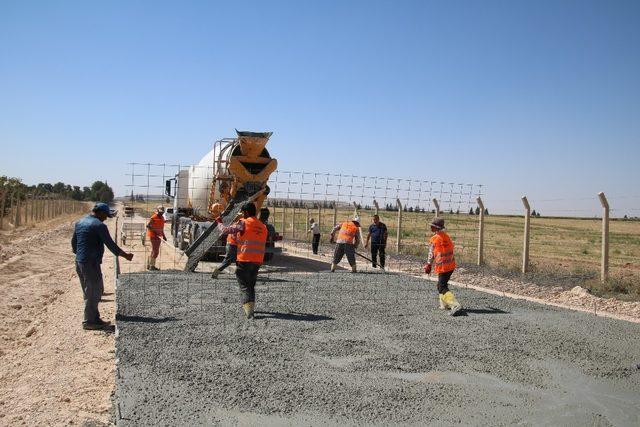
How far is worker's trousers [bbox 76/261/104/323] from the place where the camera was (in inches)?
288

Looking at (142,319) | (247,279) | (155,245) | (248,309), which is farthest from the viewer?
(155,245)

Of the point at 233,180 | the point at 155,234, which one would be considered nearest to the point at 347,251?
the point at 233,180

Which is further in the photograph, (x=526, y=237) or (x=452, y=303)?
(x=526, y=237)

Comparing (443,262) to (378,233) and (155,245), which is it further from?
(155,245)

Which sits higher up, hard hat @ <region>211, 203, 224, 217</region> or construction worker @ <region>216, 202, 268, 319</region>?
hard hat @ <region>211, 203, 224, 217</region>

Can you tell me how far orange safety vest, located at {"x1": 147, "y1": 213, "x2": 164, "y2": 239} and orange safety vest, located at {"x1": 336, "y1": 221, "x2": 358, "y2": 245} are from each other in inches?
170

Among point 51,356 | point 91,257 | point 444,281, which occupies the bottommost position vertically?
point 51,356

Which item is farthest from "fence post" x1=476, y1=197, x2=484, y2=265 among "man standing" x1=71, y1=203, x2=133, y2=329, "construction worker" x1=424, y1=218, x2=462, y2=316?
"man standing" x1=71, y1=203, x2=133, y2=329

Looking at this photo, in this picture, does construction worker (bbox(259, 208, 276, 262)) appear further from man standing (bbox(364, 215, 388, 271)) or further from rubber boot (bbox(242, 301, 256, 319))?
rubber boot (bbox(242, 301, 256, 319))

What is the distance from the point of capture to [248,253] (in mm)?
7750

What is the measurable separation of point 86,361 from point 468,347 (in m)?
4.25

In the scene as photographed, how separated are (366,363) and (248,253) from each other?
9.18ft

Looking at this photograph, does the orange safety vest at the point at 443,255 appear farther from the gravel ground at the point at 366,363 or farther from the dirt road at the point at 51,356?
the dirt road at the point at 51,356

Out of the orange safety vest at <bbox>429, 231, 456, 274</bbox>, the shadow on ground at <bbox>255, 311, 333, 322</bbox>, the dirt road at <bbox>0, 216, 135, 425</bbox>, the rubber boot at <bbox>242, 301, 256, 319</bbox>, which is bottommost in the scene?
the dirt road at <bbox>0, 216, 135, 425</bbox>
